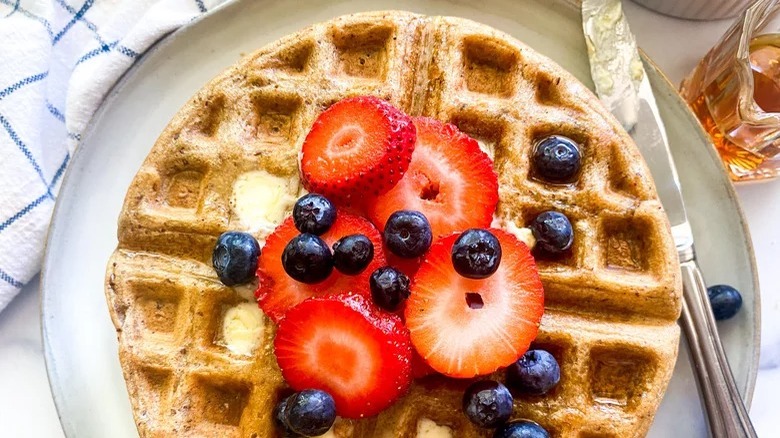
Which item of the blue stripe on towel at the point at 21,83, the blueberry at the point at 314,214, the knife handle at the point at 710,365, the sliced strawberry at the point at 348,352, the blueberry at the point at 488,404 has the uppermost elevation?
the blue stripe on towel at the point at 21,83

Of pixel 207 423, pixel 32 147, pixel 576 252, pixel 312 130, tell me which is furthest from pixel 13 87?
pixel 576 252

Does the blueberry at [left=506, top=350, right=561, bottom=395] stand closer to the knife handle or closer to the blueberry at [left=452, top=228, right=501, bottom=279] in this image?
the blueberry at [left=452, top=228, right=501, bottom=279]

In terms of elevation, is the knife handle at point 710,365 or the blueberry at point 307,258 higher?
the blueberry at point 307,258

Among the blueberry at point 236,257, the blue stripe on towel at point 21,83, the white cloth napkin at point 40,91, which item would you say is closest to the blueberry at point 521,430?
the blueberry at point 236,257

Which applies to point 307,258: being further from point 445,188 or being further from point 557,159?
point 557,159

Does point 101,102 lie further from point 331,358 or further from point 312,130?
point 331,358

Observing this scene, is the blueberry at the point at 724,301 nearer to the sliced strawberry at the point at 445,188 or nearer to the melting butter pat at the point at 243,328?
Answer: the sliced strawberry at the point at 445,188
